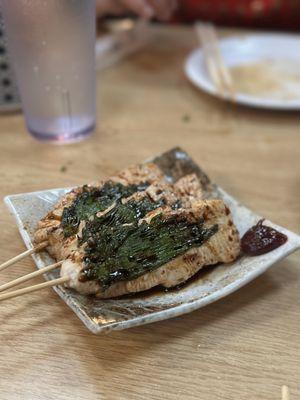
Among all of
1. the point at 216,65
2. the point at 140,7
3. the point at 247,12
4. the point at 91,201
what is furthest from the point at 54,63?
the point at 247,12

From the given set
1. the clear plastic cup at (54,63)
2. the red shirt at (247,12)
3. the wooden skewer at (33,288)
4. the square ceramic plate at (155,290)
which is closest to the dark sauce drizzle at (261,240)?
the square ceramic plate at (155,290)

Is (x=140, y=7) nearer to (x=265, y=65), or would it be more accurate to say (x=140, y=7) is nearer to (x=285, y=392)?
(x=265, y=65)

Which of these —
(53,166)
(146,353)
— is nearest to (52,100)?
(53,166)

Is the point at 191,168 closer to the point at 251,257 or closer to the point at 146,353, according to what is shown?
the point at 251,257

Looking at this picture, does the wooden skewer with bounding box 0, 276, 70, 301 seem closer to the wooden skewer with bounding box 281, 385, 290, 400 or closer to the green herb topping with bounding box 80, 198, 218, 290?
the green herb topping with bounding box 80, 198, 218, 290

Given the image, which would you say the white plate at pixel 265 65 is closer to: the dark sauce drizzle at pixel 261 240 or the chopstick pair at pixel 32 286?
the dark sauce drizzle at pixel 261 240
